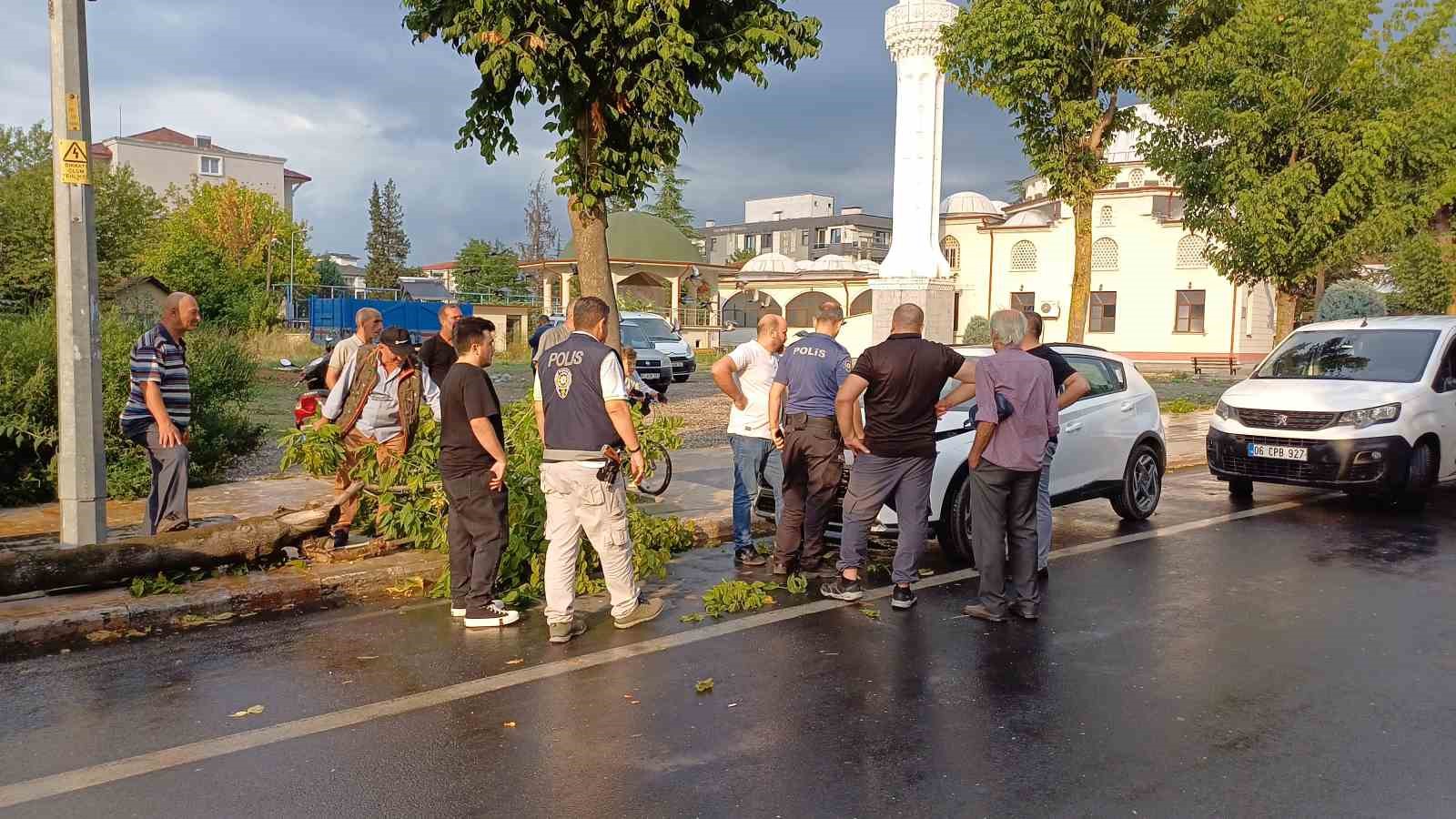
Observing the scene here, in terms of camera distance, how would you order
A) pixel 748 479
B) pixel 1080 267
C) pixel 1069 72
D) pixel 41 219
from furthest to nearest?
1. pixel 41 219
2. pixel 1080 267
3. pixel 1069 72
4. pixel 748 479

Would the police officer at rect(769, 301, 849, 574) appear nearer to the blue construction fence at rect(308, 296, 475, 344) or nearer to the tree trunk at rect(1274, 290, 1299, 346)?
the tree trunk at rect(1274, 290, 1299, 346)

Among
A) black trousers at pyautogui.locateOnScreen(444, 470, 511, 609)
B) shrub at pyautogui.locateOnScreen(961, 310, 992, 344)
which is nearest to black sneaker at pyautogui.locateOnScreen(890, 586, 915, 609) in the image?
black trousers at pyautogui.locateOnScreen(444, 470, 511, 609)

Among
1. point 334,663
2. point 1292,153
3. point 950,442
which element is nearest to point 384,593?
point 334,663

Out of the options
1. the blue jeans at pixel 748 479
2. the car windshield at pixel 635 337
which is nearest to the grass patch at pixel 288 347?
the car windshield at pixel 635 337

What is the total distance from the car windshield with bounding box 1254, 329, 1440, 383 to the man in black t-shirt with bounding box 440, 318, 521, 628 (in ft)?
28.2

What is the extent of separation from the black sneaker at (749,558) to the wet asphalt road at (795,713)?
110cm

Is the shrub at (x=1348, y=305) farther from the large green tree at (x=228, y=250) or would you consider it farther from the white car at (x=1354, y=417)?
the large green tree at (x=228, y=250)

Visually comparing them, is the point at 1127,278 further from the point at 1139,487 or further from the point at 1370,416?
the point at 1139,487

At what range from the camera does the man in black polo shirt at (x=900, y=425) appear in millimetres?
6438

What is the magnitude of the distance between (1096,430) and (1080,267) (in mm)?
10117

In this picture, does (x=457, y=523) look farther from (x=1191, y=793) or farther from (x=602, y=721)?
(x=1191, y=793)

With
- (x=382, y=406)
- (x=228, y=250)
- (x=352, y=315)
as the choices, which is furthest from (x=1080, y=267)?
(x=228, y=250)

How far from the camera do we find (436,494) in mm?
7352

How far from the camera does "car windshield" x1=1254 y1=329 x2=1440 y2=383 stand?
10.6 m
